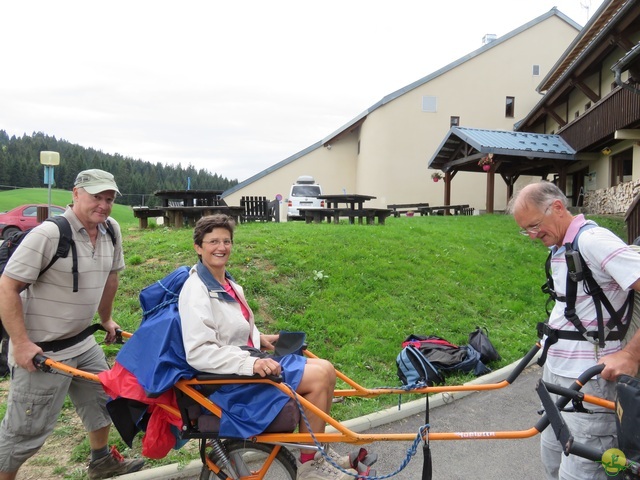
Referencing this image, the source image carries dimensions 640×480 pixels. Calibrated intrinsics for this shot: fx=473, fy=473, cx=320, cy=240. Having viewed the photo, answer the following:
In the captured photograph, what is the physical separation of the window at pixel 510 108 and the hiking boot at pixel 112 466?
1163 inches

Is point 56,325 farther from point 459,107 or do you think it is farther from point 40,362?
point 459,107

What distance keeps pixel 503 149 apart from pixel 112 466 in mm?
18003

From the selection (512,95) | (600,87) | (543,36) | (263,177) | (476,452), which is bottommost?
(476,452)

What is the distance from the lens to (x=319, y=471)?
9.05 feet

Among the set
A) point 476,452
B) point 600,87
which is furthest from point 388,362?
point 600,87

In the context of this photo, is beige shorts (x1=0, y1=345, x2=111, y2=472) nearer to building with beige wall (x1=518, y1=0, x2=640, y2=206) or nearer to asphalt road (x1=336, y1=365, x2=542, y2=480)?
asphalt road (x1=336, y1=365, x2=542, y2=480)

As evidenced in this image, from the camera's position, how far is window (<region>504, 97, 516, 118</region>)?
93.9ft

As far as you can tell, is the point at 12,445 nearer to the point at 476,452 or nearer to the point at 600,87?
the point at 476,452

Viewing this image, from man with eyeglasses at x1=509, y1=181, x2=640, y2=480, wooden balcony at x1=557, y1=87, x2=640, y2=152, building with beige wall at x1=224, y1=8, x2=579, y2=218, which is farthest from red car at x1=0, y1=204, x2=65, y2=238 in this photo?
man with eyeglasses at x1=509, y1=181, x2=640, y2=480

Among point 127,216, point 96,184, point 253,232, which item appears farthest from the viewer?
point 127,216

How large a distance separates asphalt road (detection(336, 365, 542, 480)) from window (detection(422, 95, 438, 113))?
25.3 metres

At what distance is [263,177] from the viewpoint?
3042 centimetres

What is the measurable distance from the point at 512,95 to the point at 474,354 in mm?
26816

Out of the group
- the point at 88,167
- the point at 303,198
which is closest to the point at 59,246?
the point at 303,198
